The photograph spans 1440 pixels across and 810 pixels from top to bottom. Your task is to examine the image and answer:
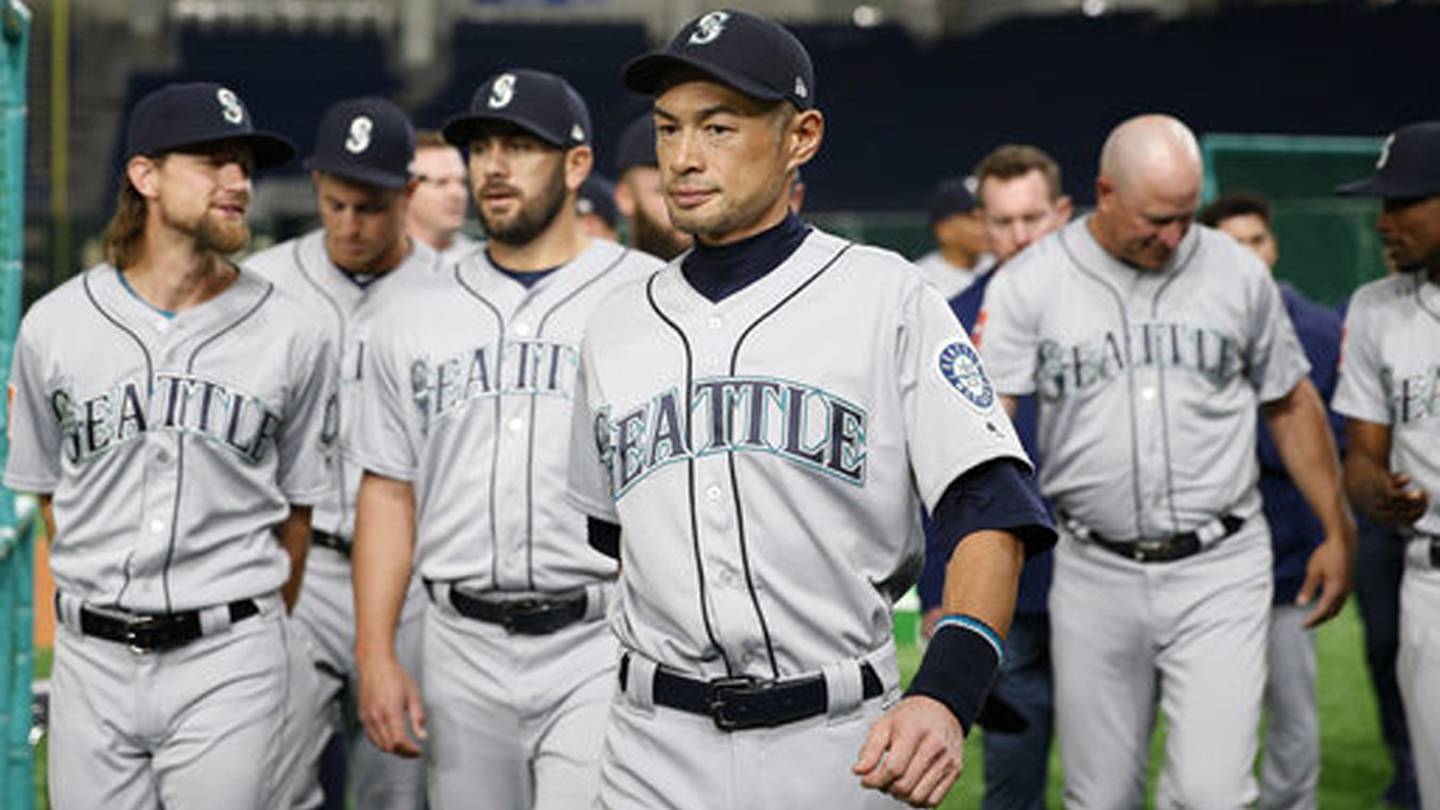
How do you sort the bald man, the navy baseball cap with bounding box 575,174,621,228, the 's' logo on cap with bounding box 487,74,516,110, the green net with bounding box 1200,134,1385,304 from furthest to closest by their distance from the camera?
the green net with bounding box 1200,134,1385,304 → the navy baseball cap with bounding box 575,174,621,228 → the bald man → the 's' logo on cap with bounding box 487,74,516,110

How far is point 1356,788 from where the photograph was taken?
6977 mm

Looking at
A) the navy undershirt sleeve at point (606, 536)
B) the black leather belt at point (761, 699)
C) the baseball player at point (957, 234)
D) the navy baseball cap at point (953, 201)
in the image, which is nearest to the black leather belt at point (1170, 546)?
the navy undershirt sleeve at point (606, 536)

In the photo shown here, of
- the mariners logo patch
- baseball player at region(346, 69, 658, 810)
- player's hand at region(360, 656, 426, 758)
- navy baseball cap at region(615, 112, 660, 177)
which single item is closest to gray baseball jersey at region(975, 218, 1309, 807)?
navy baseball cap at region(615, 112, 660, 177)

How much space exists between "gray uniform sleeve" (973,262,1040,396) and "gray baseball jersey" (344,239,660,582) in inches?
46.9

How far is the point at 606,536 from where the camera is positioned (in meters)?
3.16

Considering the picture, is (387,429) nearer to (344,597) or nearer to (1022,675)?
(344,597)

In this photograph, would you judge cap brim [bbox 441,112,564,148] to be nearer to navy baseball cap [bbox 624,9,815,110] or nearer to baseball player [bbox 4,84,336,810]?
baseball player [bbox 4,84,336,810]

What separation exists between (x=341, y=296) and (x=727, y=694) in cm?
280

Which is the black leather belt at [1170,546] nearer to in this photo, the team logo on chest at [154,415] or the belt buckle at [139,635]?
the team logo on chest at [154,415]

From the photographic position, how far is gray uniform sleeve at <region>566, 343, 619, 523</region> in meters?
3.07

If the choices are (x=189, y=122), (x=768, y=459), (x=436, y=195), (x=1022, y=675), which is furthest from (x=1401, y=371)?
(x=436, y=195)

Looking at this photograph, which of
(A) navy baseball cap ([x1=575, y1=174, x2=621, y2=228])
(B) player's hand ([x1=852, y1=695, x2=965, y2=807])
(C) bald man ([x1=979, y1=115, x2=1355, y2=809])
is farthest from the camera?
(A) navy baseball cap ([x1=575, y1=174, x2=621, y2=228])

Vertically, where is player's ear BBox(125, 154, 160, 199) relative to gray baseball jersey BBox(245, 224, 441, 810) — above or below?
above

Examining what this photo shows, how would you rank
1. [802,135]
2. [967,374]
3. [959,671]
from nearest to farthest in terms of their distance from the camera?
[959,671] → [967,374] → [802,135]
